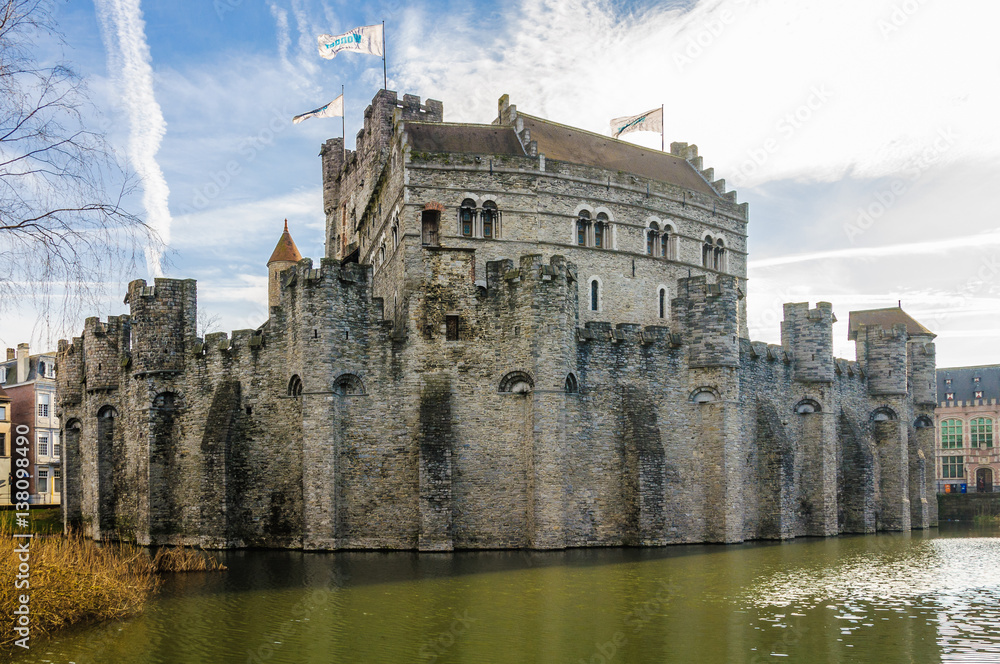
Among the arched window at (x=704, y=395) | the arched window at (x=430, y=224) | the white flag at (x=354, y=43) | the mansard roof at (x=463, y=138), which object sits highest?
the white flag at (x=354, y=43)

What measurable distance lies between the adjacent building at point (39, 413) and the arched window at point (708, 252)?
39480mm

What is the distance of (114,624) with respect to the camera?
16594 mm

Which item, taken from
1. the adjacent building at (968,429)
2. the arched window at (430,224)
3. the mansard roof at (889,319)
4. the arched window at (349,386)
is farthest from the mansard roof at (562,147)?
the adjacent building at (968,429)

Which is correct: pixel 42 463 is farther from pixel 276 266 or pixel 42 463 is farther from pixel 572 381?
pixel 572 381

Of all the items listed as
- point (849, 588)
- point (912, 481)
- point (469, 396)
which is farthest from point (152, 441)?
point (912, 481)

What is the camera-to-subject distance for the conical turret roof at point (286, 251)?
55031 millimetres

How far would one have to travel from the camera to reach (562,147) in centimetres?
4175

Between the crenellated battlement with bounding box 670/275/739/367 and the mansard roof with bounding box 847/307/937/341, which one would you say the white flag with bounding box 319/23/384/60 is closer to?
the crenellated battlement with bounding box 670/275/739/367

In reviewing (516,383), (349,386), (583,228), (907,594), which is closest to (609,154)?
(583,228)

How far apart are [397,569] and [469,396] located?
6.84 m

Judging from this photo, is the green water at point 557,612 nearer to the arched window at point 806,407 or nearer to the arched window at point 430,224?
the arched window at point 806,407

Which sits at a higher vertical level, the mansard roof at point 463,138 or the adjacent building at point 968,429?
the mansard roof at point 463,138

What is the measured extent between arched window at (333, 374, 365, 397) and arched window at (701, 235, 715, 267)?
21973mm

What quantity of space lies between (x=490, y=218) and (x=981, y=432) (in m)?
52.5
